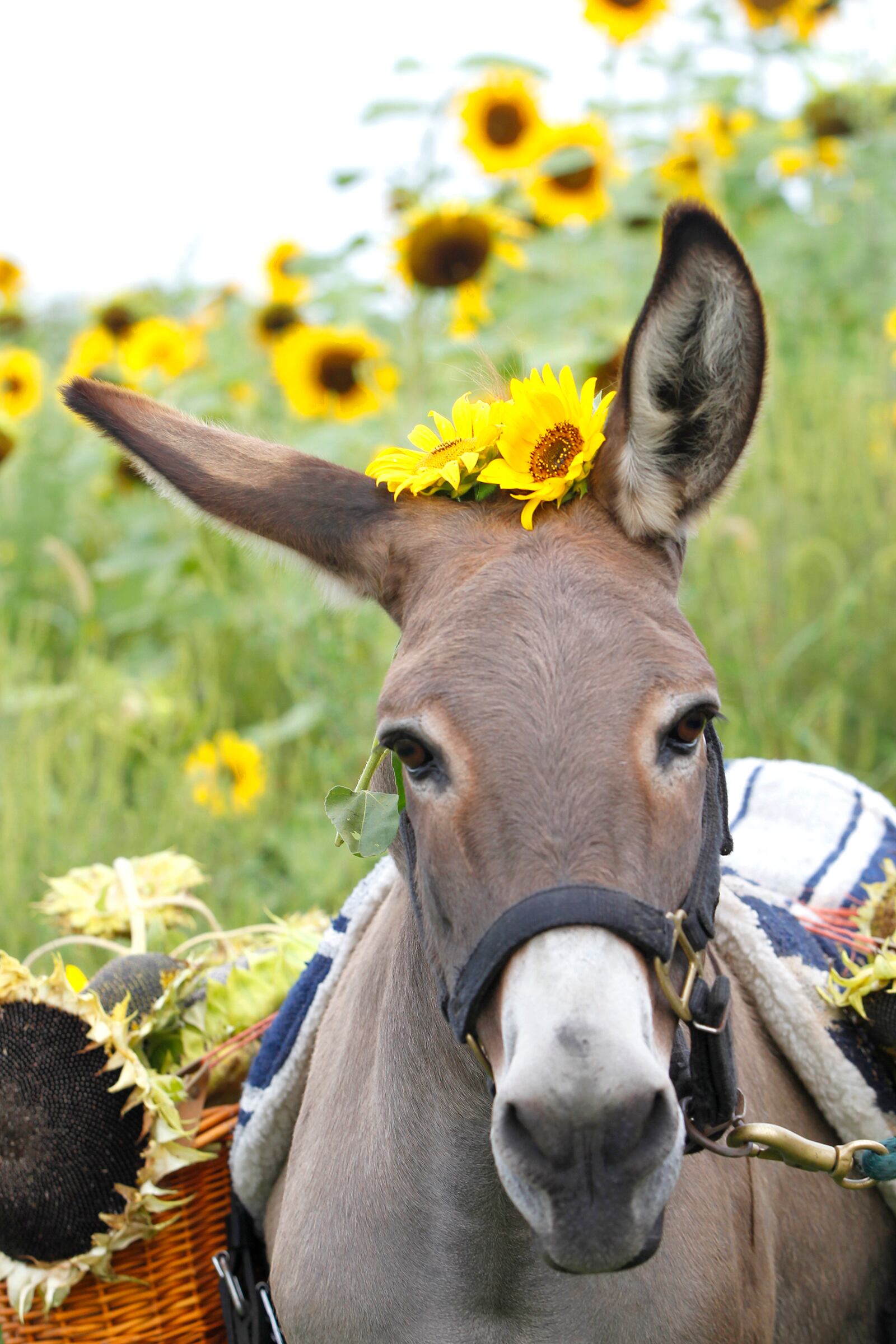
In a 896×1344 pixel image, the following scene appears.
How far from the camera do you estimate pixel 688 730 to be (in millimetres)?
1581

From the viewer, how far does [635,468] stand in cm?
181

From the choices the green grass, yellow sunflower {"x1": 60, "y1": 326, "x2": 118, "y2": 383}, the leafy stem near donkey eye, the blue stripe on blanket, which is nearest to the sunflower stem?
the leafy stem near donkey eye

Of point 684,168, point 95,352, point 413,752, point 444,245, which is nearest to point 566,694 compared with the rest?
point 413,752

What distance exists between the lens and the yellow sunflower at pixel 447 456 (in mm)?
1816

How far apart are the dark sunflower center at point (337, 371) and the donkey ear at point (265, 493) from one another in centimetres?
351

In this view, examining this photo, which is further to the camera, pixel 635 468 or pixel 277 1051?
pixel 277 1051

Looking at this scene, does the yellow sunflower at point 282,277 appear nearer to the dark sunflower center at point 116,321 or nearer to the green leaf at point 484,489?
the dark sunflower center at point 116,321

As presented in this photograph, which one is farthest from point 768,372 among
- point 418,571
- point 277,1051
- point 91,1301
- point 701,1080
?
point 91,1301

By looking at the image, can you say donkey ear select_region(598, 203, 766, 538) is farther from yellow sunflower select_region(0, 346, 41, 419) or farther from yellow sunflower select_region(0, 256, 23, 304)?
yellow sunflower select_region(0, 256, 23, 304)

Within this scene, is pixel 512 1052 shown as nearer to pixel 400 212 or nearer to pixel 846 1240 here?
pixel 846 1240

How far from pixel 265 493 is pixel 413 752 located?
1.73ft

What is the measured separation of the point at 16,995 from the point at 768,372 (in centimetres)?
177

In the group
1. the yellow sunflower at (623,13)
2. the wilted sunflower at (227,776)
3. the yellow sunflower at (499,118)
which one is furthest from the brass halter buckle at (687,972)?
the yellow sunflower at (623,13)

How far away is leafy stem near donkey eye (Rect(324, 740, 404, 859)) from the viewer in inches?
67.9
